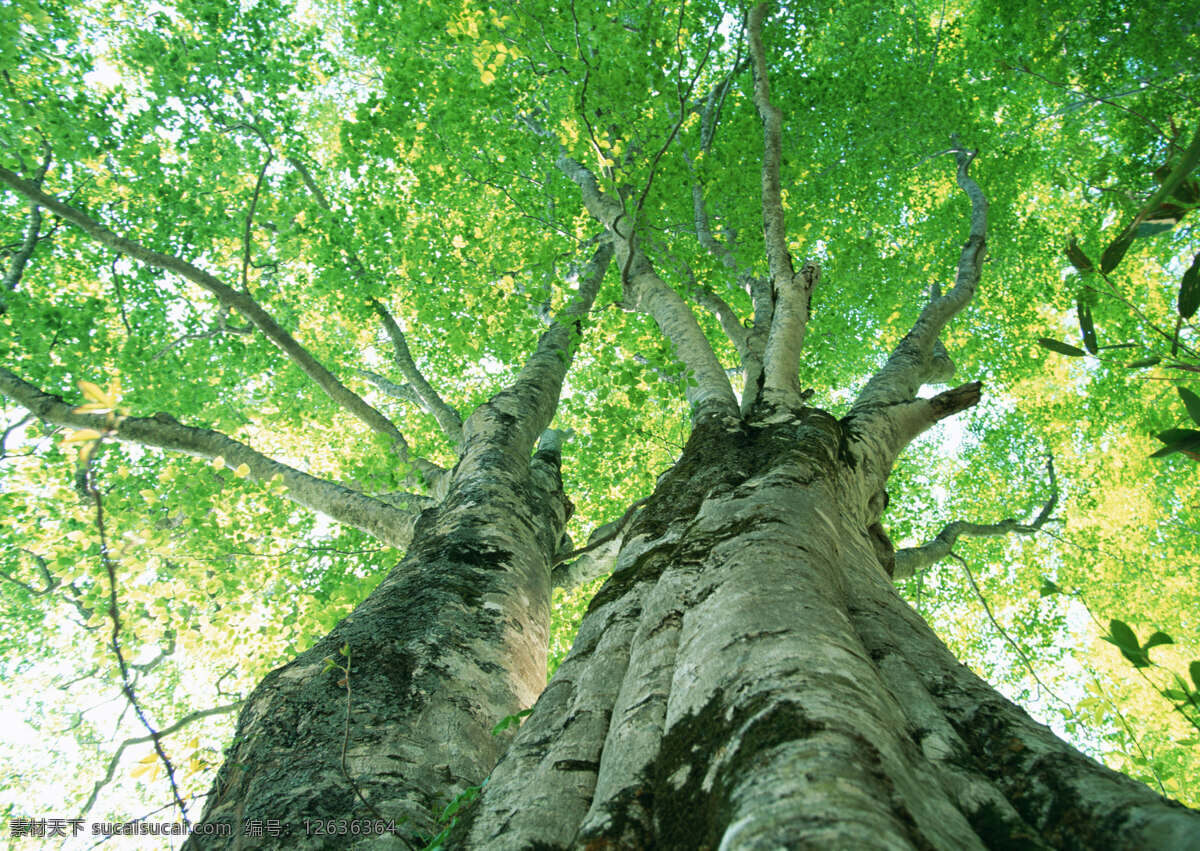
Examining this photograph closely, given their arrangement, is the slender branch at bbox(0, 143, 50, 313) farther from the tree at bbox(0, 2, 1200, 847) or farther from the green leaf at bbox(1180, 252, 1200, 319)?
the green leaf at bbox(1180, 252, 1200, 319)

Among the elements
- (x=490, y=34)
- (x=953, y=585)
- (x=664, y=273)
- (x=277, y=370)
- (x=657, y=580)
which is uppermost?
(x=664, y=273)

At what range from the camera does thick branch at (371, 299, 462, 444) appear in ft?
19.7

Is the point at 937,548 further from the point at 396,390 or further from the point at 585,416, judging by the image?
the point at 396,390

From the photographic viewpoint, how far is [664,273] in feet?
27.6

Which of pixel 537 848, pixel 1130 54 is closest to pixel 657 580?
pixel 537 848

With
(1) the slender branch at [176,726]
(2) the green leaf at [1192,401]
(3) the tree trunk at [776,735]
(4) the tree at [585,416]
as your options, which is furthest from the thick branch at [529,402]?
(2) the green leaf at [1192,401]

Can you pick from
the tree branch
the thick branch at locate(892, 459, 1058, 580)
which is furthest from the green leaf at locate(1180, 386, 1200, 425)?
the thick branch at locate(892, 459, 1058, 580)

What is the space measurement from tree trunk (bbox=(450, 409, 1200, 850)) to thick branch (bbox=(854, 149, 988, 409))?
2.05m

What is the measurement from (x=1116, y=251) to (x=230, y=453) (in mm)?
5390

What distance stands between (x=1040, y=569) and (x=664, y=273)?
28.4ft

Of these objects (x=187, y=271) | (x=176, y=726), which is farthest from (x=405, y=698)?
(x=187, y=271)

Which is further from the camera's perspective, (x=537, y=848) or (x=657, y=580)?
(x=657, y=580)

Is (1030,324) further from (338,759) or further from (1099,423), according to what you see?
(338,759)

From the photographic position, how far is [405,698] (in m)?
2.16
